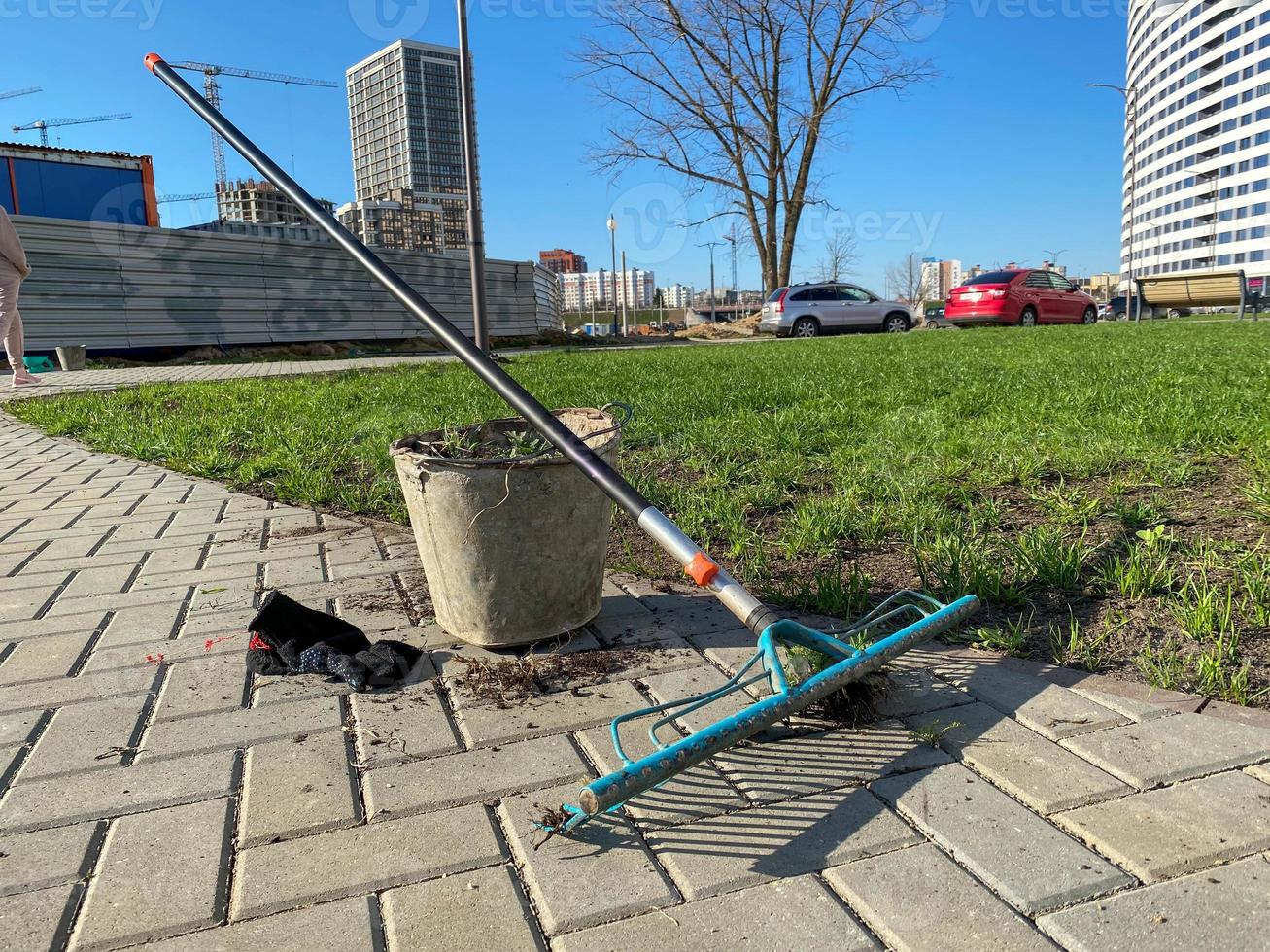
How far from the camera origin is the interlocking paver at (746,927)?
136 centimetres

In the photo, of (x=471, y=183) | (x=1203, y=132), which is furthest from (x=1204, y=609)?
(x=1203, y=132)

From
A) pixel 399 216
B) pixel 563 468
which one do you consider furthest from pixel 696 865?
pixel 399 216

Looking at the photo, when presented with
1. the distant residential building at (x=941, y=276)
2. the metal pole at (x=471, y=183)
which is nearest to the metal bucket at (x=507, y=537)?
the metal pole at (x=471, y=183)

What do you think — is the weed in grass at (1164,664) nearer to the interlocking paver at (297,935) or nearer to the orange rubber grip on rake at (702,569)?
the orange rubber grip on rake at (702,569)

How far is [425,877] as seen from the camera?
5.04 feet

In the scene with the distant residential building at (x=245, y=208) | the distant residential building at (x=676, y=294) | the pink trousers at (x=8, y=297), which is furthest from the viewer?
the distant residential building at (x=676, y=294)

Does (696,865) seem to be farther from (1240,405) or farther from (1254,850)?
(1240,405)

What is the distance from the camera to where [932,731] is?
1.98m

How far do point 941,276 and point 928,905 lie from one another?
145681 mm

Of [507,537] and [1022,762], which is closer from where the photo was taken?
[1022,762]

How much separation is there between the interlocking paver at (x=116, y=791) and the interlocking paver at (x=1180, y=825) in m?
1.75

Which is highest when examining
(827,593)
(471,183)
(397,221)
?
(397,221)

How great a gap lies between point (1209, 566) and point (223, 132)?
3575 millimetres

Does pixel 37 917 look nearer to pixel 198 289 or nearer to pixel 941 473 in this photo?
pixel 941 473
